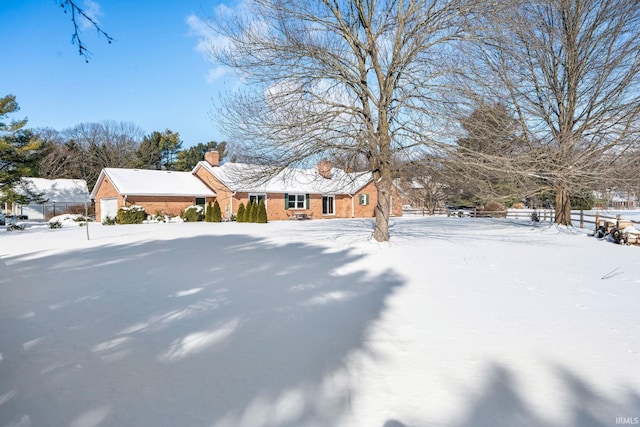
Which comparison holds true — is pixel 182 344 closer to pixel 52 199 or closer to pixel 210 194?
pixel 210 194

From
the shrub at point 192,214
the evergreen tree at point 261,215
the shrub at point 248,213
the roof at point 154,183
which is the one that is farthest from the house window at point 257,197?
the shrub at point 192,214

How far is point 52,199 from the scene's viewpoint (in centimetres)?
3850

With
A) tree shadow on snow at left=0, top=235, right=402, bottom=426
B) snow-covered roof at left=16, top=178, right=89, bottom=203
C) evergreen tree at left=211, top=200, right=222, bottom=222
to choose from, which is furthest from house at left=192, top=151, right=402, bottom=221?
tree shadow on snow at left=0, top=235, right=402, bottom=426

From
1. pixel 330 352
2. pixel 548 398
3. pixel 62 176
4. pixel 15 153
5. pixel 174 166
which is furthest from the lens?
pixel 174 166

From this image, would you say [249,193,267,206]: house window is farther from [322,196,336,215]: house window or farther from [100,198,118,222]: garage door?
[100,198,118,222]: garage door

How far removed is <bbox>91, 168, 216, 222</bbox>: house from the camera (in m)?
26.0

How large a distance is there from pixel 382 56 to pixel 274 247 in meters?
7.11

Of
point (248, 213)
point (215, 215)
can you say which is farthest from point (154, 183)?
point (248, 213)

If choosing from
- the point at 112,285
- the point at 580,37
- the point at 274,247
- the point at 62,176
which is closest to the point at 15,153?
the point at 274,247

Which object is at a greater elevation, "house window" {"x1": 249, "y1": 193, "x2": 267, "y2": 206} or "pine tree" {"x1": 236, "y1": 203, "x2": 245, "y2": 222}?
"house window" {"x1": 249, "y1": 193, "x2": 267, "y2": 206}

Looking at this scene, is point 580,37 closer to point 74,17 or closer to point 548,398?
point 548,398

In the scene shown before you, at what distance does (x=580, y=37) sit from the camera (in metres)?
15.9

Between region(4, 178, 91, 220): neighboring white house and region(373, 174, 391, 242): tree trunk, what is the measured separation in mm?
33032

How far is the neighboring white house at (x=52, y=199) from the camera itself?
3728 cm
